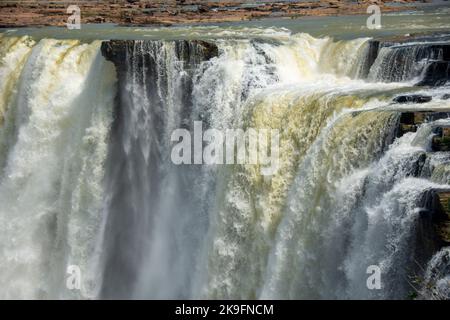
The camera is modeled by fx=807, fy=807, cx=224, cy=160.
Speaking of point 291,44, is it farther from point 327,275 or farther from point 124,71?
point 327,275

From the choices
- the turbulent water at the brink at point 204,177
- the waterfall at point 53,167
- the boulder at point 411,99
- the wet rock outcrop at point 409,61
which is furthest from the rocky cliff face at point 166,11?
the boulder at point 411,99

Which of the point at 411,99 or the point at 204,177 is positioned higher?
the point at 411,99

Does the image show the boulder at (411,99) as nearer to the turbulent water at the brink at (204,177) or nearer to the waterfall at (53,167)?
the turbulent water at the brink at (204,177)

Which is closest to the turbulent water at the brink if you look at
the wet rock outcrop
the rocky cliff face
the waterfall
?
the waterfall

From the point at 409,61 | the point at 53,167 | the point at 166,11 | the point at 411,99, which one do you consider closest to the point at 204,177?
the point at 409,61

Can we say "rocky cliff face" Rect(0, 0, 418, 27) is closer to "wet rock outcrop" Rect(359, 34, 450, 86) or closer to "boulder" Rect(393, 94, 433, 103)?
"wet rock outcrop" Rect(359, 34, 450, 86)

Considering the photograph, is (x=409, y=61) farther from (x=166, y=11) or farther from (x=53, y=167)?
(x=166, y=11)

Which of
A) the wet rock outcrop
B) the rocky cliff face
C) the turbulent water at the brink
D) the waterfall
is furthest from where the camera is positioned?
the rocky cliff face

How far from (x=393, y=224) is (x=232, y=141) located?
6.26 meters

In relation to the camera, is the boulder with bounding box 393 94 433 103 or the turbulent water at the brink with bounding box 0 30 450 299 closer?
the turbulent water at the brink with bounding box 0 30 450 299

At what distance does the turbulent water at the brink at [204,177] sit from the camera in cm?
1370

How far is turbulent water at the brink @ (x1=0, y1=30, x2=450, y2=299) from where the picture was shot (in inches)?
539

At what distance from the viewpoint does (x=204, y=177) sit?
61.8 feet

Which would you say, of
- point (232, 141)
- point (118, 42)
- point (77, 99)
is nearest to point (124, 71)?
point (118, 42)
